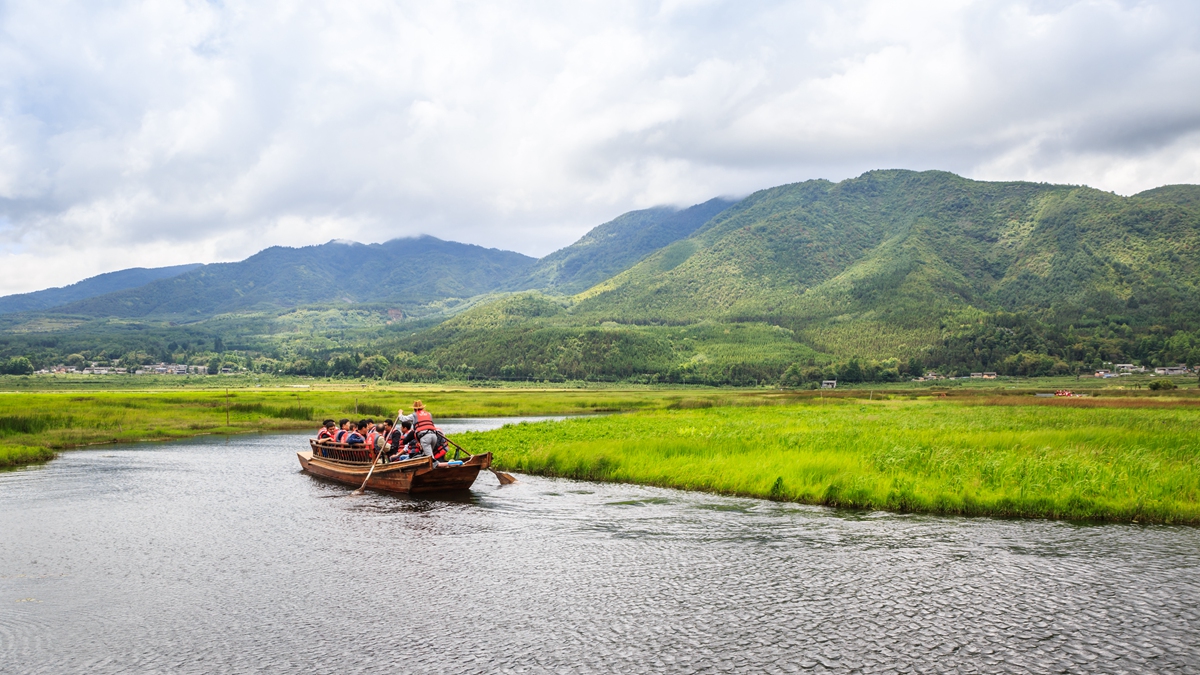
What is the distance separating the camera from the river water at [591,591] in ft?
48.1

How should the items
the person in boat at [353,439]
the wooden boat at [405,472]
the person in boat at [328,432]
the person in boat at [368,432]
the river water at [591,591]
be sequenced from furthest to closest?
1. the person in boat at [328,432]
2. the person in boat at [353,439]
3. the person in boat at [368,432]
4. the wooden boat at [405,472]
5. the river water at [591,591]

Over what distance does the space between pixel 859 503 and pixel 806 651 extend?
48.4ft

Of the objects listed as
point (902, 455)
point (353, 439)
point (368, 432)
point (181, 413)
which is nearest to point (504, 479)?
point (368, 432)

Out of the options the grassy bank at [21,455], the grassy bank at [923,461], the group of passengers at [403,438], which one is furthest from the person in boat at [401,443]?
the grassy bank at [21,455]

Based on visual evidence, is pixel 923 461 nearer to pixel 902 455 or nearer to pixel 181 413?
pixel 902 455

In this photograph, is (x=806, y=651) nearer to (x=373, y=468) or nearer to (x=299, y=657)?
(x=299, y=657)

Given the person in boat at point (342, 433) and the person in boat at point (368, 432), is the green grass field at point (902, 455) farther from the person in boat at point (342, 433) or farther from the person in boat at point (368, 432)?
the person in boat at point (342, 433)

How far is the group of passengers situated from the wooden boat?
56cm

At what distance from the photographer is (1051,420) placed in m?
46.1

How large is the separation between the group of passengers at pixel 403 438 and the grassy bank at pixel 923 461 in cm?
714

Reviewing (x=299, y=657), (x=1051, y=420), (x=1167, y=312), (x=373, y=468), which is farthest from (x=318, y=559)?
(x=1167, y=312)

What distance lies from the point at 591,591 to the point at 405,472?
56.1 feet

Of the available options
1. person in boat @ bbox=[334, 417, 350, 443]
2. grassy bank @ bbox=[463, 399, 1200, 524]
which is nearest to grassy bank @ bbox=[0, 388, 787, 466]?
person in boat @ bbox=[334, 417, 350, 443]

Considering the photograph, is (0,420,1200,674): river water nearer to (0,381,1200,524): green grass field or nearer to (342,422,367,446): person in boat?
(0,381,1200,524): green grass field
